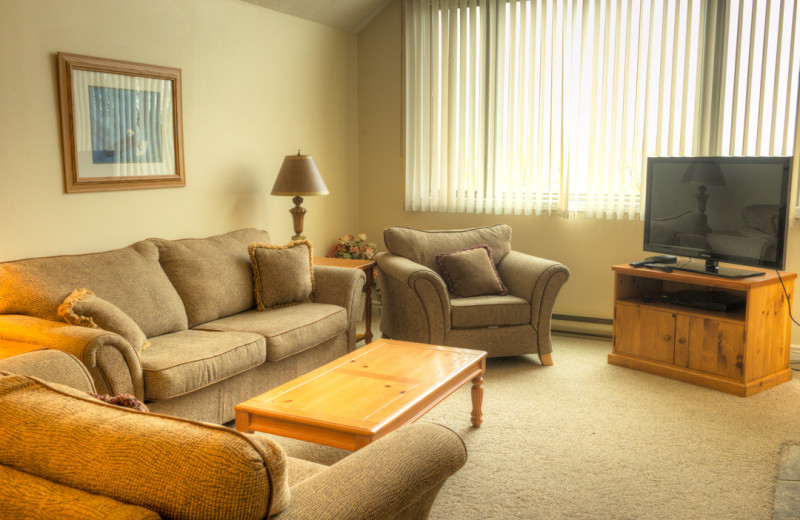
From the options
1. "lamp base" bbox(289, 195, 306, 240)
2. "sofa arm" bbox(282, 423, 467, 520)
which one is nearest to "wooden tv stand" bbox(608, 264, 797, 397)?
"lamp base" bbox(289, 195, 306, 240)

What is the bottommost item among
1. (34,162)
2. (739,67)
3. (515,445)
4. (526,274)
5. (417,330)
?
(515,445)

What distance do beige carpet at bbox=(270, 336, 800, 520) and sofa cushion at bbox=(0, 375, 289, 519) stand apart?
1608 mm

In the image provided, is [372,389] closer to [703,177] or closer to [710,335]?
[710,335]

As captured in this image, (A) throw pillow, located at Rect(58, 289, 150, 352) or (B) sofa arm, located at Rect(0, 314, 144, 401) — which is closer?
(B) sofa arm, located at Rect(0, 314, 144, 401)

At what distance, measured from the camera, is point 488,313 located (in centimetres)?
439

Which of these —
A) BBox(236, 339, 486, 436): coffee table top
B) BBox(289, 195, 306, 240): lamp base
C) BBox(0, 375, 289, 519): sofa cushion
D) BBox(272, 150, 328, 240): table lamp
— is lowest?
BBox(236, 339, 486, 436): coffee table top

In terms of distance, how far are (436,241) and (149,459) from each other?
3788 mm

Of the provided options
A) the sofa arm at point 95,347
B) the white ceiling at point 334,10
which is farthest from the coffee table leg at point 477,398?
the white ceiling at point 334,10

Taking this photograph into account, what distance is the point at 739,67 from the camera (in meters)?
4.59

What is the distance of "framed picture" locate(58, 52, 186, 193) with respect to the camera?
3596 mm

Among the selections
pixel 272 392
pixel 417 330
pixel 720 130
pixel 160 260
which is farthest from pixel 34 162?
pixel 720 130

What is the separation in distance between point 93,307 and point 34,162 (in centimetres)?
95

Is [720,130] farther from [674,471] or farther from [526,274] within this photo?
[674,471]

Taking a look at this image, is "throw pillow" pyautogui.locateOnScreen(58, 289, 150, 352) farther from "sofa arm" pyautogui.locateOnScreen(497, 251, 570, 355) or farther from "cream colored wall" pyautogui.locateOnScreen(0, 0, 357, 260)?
"sofa arm" pyautogui.locateOnScreen(497, 251, 570, 355)
